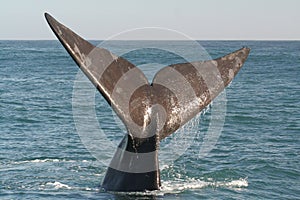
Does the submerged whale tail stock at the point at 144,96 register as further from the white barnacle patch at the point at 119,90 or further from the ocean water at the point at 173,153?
the ocean water at the point at 173,153

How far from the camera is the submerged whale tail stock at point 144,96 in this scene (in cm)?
780

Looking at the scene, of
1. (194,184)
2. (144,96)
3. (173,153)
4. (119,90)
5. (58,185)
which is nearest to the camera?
(119,90)

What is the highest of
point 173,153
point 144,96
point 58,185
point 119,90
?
point 119,90

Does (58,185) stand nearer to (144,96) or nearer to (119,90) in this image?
(144,96)

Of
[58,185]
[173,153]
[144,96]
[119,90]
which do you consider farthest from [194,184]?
[173,153]

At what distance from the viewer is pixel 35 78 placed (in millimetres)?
38750

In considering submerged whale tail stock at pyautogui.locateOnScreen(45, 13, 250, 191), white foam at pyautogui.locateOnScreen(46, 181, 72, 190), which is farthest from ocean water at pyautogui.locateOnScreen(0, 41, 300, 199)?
submerged whale tail stock at pyautogui.locateOnScreen(45, 13, 250, 191)

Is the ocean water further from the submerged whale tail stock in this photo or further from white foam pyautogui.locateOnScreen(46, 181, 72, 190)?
the submerged whale tail stock

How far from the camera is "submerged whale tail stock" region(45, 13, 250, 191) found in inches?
307

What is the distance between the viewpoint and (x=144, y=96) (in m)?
8.50

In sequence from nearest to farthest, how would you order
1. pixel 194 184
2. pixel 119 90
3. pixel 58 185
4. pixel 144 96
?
pixel 119 90
pixel 144 96
pixel 58 185
pixel 194 184

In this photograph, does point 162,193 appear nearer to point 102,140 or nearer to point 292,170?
point 292,170

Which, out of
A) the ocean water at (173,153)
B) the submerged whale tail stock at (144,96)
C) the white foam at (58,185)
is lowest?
the ocean water at (173,153)

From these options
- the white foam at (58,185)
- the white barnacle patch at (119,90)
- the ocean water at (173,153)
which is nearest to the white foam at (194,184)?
the ocean water at (173,153)
